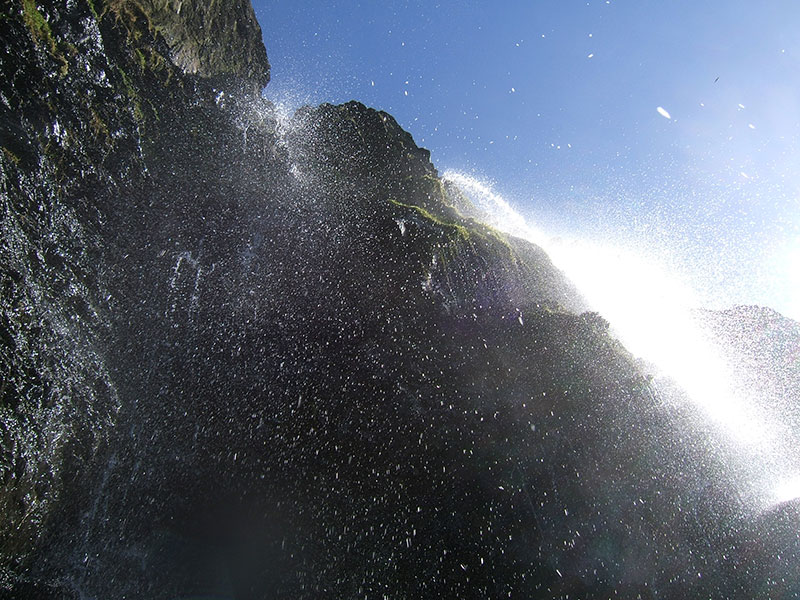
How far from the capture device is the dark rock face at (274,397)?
874 centimetres

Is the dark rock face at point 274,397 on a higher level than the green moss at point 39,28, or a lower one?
lower

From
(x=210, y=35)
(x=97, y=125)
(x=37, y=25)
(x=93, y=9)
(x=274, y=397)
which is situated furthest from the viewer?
(x=210, y=35)

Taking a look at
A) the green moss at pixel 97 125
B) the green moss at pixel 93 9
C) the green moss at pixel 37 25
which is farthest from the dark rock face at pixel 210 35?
the green moss at pixel 97 125

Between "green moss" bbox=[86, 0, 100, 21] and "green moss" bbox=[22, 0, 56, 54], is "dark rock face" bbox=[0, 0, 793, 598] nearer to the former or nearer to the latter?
"green moss" bbox=[86, 0, 100, 21]

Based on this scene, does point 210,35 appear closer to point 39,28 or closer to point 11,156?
point 39,28

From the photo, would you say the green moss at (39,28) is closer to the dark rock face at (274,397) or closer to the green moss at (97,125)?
the dark rock face at (274,397)

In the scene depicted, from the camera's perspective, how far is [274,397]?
10.8m

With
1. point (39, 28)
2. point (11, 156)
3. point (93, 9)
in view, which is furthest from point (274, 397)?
point (93, 9)

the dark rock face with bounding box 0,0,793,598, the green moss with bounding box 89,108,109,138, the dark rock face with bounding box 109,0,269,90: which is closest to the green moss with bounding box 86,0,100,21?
the dark rock face with bounding box 0,0,793,598

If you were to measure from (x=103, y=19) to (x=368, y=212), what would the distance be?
686 centimetres

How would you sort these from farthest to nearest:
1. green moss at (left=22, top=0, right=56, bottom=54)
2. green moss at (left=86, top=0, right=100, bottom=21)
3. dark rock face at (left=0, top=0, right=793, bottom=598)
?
dark rock face at (left=0, top=0, right=793, bottom=598) → green moss at (left=86, top=0, right=100, bottom=21) → green moss at (left=22, top=0, right=56, bottom=54)

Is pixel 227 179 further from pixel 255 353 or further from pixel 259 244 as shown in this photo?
pixel 255 353

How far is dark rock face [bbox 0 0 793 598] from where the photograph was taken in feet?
28.7

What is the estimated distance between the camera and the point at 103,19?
886 cm
